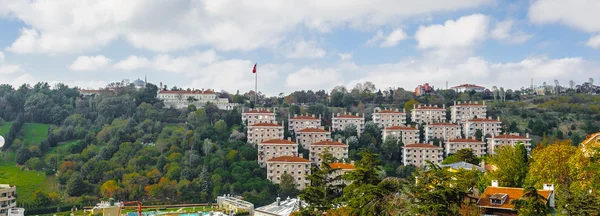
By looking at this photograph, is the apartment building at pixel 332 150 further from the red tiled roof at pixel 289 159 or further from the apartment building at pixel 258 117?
the apartment building at pixel 258 117

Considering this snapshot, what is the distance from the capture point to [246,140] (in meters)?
63.8

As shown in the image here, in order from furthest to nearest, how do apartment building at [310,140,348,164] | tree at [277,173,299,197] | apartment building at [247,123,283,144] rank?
apartment building at [247,123,283,144] < apartment building at [310,140,348,164] < tree at [277,173,299,197]

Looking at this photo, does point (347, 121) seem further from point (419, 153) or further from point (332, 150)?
point (419, 153)

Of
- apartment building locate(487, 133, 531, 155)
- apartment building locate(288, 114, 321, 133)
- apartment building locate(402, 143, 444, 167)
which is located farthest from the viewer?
apartment building locate(288, 114, 321, 133)

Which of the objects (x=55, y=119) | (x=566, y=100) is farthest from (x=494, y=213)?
(x=566, y=100)

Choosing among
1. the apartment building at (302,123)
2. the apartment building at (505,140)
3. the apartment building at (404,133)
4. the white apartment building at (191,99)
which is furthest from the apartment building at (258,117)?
the apartment building at (505,140)

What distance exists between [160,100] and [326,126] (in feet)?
79.6

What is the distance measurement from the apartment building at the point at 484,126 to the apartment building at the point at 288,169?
78.0ft

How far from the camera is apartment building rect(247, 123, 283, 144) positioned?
63.7 metres

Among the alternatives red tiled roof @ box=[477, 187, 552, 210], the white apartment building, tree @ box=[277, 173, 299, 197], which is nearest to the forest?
tree @ box=[277, 173, 299, 197]

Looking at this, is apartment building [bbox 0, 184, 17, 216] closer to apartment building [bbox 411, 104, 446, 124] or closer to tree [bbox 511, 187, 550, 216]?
tree [bbox 511, 187, 550, 216]

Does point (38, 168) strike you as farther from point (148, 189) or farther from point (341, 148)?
point (341, 148)

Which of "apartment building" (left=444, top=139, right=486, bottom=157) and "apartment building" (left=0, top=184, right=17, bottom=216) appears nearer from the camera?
"apartment building" (left=0, top=184, right=17, bottom=216)

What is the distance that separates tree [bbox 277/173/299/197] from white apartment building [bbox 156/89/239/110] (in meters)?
27.5
